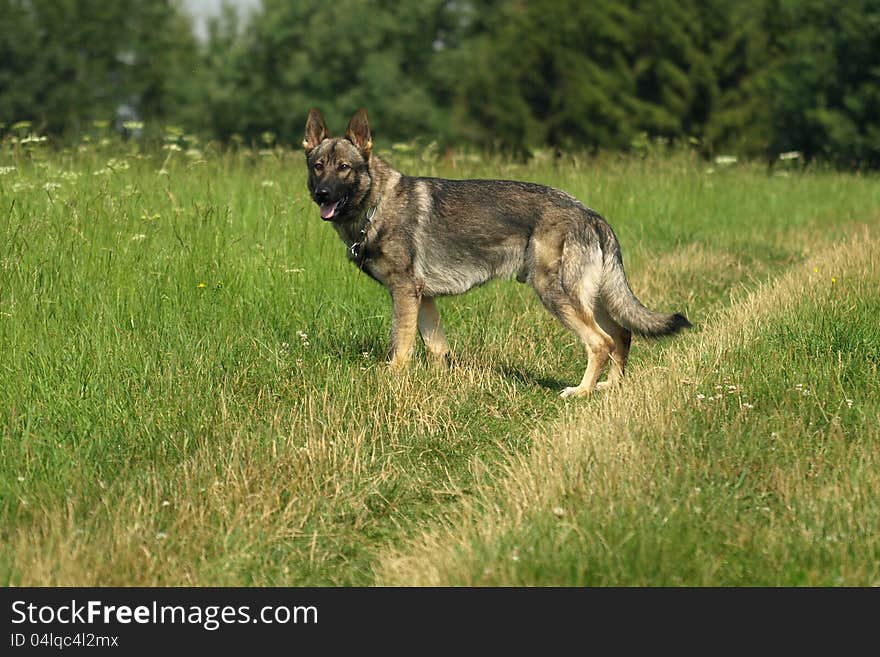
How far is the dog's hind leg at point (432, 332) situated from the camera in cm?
687

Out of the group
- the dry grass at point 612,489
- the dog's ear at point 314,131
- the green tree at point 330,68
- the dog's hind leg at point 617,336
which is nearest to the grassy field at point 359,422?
the dry grass at point 612,489

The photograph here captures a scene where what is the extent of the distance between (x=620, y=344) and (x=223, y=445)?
9.55 feet

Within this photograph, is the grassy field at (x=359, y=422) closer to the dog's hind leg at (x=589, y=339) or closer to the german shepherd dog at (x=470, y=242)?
the dog's hind leg at (x=589, y=339)

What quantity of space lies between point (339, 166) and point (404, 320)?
1.02 metres

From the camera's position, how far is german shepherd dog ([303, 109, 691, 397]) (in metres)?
6.50

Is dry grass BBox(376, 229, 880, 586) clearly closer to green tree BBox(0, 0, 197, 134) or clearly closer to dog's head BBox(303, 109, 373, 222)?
dog's head BBox(303, 109, 373, 222)

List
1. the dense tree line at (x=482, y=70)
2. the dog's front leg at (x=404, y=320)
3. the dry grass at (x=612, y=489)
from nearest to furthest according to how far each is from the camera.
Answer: the dry grass at (x=612, y=489)
the dog's front leg at (x=404, y=320)
the dense tree line at (x=482, y=70)

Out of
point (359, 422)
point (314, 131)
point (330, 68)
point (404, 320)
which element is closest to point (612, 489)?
point (359, 422)

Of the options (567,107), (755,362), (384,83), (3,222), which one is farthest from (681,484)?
(384,83)

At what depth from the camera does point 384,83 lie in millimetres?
45094

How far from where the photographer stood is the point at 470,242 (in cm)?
667

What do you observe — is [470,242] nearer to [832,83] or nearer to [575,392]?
[575,392]

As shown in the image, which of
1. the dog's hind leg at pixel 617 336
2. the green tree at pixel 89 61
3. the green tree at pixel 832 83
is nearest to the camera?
the dog's hind leg at pixel 617 336

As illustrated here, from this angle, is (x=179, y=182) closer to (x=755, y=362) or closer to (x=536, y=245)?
(x=536, y=245)
